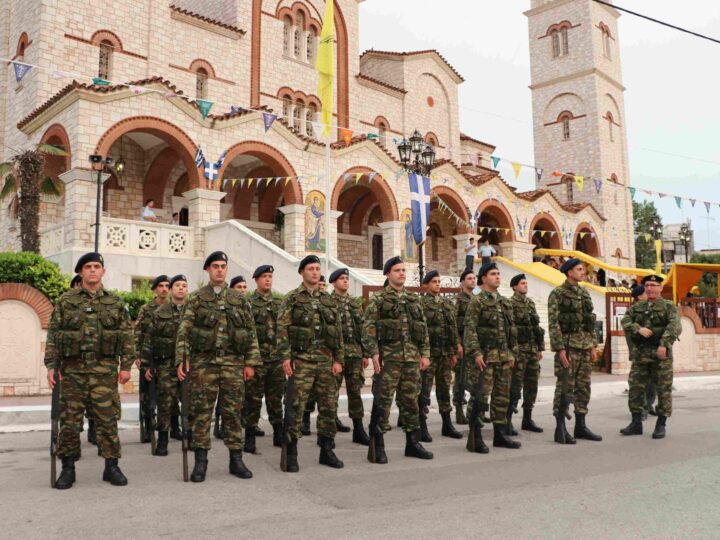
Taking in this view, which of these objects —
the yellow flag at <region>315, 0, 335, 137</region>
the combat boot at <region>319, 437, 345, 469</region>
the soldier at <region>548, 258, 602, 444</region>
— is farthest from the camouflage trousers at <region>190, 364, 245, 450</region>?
the yellow flag at <region>315, 0, 335, 137</region>

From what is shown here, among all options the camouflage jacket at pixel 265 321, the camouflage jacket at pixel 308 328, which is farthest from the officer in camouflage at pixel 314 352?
the camouflage jacket at pixel 265 321

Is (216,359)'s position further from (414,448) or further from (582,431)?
(582,431)

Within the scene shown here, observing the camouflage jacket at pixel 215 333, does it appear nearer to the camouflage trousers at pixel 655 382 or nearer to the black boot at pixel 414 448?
the black boot at pixel 414 448

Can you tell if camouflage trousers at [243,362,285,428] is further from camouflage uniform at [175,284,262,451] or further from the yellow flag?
the yellow flag

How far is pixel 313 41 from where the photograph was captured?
82.0 ft

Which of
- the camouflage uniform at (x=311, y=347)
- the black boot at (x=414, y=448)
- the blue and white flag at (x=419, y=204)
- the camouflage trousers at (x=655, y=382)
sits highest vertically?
the blue and white flag at (x=419, y=204)

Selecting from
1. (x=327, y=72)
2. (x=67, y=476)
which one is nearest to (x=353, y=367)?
(x=67, y=476)

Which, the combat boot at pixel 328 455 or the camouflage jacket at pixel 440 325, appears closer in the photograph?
the combat boot at pixel 328 455

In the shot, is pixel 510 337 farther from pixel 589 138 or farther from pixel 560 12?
pixel 560 12

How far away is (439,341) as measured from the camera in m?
7.89

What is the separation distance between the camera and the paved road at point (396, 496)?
385 centimetres

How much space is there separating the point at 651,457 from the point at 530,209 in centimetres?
2295

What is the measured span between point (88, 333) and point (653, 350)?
21.6 feet

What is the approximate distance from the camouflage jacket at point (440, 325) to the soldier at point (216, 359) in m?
2.97
